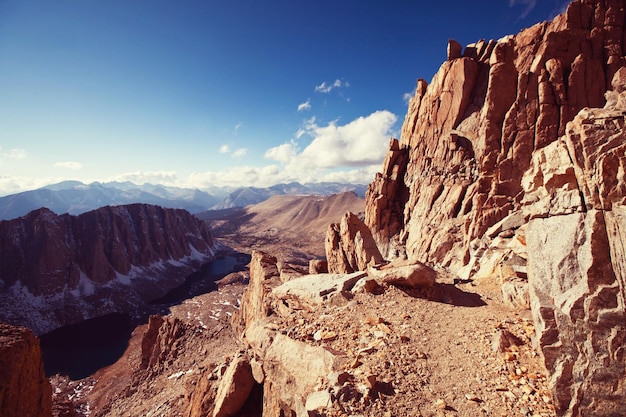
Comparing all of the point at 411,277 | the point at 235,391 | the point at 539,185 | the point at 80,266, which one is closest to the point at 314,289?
the point at 411,277

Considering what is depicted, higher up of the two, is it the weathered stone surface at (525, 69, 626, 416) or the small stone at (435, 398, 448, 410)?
the weathered stone surface at (525, 69, 626, 416)

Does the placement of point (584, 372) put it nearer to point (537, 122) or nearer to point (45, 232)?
point (537, 122)

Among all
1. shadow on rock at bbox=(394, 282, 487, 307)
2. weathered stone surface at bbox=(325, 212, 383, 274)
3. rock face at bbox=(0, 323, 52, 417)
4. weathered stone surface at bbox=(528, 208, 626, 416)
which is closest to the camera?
weathered stone surface at bbox=(528, 208, 626, 416)

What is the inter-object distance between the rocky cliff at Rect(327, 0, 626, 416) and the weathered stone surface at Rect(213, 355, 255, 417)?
10194 millimetres

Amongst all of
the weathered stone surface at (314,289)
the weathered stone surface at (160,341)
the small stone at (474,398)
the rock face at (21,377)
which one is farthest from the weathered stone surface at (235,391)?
the weathered stone surface at (160,341)

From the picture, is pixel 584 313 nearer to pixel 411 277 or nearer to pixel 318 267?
pixel 411 277

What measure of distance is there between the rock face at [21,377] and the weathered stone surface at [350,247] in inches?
901

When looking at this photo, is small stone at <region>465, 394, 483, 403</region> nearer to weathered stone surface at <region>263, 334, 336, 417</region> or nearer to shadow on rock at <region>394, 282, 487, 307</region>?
weathered stone surface at <region>263, 334, 336, 417</region>

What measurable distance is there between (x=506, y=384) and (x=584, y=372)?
181 cm

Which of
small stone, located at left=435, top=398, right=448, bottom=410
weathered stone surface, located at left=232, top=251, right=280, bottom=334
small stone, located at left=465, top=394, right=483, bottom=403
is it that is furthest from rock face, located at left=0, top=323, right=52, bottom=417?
small stone, located at left=465, top=394, right=483, bottom=403

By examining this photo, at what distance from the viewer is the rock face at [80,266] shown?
7138cm

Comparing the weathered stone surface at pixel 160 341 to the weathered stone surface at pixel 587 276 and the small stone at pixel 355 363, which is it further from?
the weathered stone surface at pixel 587 276

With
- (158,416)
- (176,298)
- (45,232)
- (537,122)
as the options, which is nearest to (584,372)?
(158,416)

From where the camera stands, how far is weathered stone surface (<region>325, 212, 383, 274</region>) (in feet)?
94.7
